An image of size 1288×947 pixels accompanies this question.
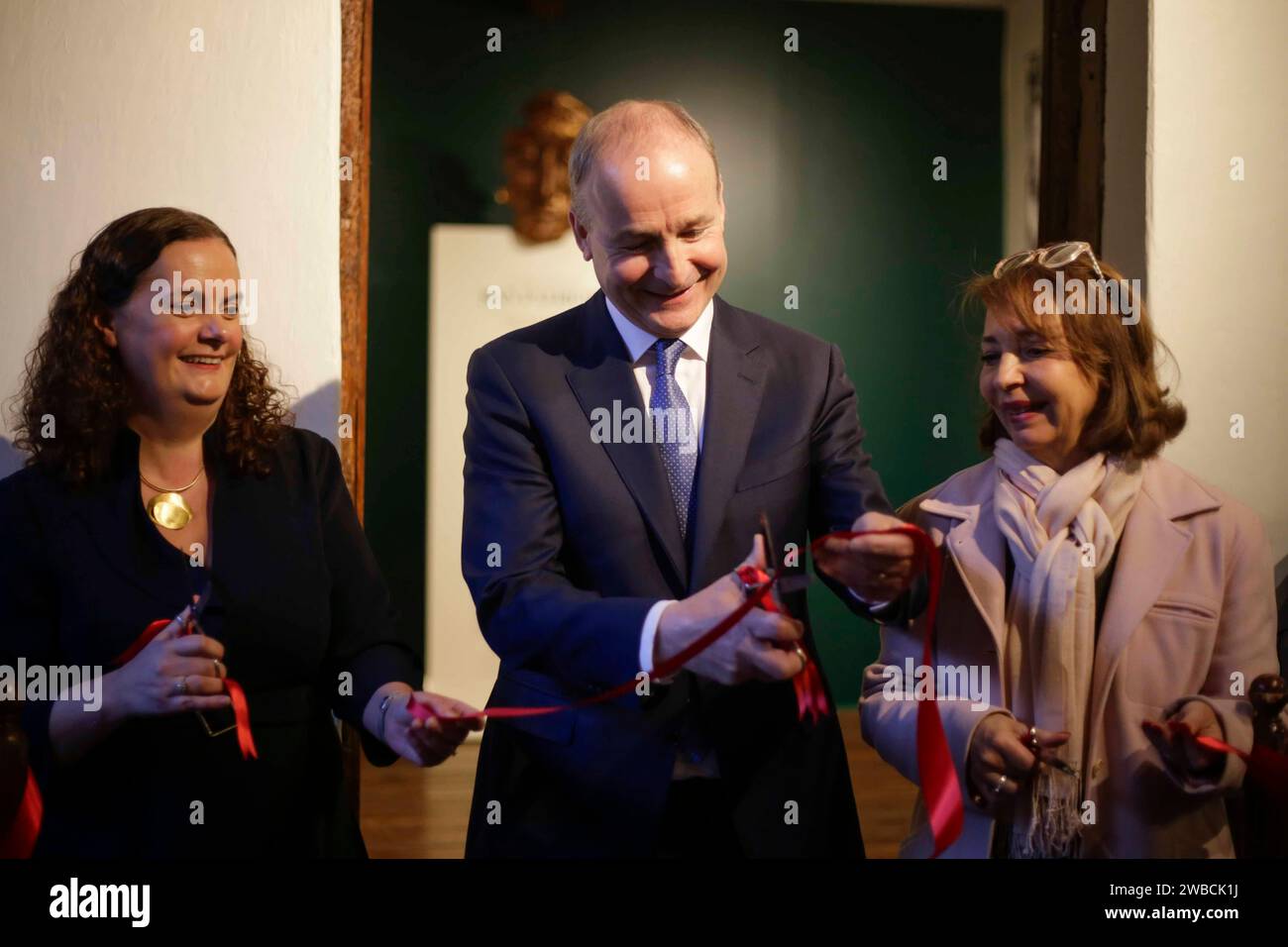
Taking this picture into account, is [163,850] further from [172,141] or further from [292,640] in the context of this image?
[172,141]

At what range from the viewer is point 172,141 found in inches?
92.3

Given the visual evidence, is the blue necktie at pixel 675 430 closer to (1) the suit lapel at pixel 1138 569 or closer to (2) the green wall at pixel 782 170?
(1) the suit lapel at pixel 1138 569

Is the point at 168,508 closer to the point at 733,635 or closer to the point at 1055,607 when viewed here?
the point at 733,635

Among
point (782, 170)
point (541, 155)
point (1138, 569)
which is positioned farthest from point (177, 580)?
point (782, 170)

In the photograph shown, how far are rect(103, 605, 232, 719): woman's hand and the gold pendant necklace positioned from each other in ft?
0.67

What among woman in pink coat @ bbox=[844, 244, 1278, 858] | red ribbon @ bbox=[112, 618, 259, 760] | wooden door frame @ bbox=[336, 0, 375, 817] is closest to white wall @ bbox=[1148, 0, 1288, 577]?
woman in pink coat @ bbox=[844, 244, 1278, 858]

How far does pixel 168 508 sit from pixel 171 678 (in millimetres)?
322

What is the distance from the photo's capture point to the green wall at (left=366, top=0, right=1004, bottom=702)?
13.6ft

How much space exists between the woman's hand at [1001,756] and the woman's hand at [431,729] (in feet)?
2.58

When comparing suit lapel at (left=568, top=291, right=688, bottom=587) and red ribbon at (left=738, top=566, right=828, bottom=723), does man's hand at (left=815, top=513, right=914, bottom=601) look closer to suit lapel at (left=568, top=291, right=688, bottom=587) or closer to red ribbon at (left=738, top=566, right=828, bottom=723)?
red ribbon at (left=738, top=566, right=828, bottom=723)

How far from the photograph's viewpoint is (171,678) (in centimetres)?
188
